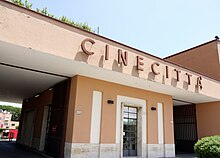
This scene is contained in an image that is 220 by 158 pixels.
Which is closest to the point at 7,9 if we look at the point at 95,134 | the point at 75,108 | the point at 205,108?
the point at 75,108

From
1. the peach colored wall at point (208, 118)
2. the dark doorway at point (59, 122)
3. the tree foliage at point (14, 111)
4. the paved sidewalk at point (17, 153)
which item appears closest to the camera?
the dark doorway at point (59, 122)

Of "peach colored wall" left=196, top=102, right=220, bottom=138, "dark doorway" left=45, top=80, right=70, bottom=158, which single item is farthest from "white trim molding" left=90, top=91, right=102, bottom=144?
"peach colored wall" left=196, top=102, right=220, bottom=138

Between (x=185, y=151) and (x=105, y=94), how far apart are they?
346 inches

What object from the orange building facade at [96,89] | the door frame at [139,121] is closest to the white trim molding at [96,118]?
the orange building facade at [96,89]

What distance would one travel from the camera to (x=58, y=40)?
600 centimetres

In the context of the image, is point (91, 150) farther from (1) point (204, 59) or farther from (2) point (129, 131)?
(1) point (204, 59)

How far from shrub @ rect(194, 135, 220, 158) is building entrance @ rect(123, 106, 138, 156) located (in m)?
3.33

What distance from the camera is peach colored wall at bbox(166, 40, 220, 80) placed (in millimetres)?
13031

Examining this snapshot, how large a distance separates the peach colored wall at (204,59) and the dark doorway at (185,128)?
2.70m

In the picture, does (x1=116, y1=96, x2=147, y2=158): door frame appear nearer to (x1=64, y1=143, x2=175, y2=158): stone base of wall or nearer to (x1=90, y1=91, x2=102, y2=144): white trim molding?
Result: (x1=64, y1=143, x2=175, y2=158): stone base of wall

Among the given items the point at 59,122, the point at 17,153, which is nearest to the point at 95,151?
the point at 59,122

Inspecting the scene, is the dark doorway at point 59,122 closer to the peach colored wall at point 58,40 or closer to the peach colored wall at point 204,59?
the peach colored wall at point 58,40

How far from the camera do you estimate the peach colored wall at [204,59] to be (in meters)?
13.0

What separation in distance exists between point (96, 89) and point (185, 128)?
904cm
